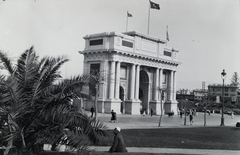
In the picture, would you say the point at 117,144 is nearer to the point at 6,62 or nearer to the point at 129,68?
the point at 6,62

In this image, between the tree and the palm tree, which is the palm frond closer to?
the palm tree

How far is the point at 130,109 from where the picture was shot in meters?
51.0

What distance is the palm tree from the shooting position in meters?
8.61

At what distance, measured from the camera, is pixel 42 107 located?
921 centimetres

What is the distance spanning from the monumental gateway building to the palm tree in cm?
3230

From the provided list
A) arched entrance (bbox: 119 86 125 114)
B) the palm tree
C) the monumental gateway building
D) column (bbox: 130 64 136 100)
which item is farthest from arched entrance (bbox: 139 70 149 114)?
the palm tree

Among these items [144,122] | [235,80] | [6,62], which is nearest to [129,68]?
[144,122]

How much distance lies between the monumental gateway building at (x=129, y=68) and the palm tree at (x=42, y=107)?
3230 cm

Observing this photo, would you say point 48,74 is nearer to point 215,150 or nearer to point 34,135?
point 34,135

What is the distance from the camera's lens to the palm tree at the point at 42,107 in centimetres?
861

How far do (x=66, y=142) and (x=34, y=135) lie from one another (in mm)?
1368

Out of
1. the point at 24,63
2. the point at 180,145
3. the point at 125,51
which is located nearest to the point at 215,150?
the point at 180,145

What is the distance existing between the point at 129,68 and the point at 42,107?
43.9 metres

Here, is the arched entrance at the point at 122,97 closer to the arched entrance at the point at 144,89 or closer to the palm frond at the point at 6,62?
the arched entrance at the point at 144,89
